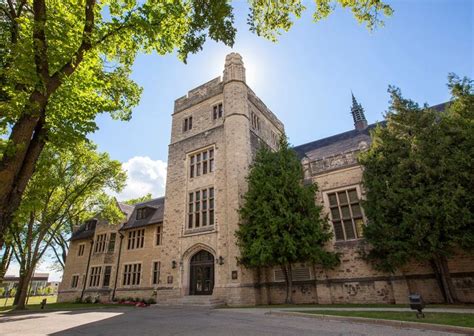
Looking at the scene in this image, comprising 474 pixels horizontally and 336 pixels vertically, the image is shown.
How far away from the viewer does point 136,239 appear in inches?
973

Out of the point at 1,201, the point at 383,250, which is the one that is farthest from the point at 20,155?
the point at 383,250

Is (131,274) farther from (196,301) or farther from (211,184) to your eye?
(211,184)

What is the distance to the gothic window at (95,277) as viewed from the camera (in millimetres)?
25236

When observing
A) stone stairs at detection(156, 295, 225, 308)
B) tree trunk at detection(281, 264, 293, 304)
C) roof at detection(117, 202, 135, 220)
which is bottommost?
stone stairs at detection(156, 295, 225, 308)

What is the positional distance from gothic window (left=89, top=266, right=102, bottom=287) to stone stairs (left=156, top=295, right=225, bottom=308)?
38.4 feet

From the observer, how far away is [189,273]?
17672 millimetres

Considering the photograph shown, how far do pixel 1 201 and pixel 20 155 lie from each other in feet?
3.20

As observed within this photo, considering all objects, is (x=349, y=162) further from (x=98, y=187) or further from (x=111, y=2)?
(x=98, y=187)

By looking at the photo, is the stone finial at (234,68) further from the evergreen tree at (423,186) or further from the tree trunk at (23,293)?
the tree trunk at (23,293)

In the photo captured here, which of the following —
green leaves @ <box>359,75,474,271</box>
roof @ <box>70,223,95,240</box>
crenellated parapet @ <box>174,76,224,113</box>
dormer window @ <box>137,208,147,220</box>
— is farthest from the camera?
roof @ <box>70,223,95,240</box>

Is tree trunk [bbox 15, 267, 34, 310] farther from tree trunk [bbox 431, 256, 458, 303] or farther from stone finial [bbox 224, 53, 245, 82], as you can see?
tree trunk [bbox 431, 256, 458, 303]

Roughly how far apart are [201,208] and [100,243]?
48.6 ft

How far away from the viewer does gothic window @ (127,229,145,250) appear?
958 inches

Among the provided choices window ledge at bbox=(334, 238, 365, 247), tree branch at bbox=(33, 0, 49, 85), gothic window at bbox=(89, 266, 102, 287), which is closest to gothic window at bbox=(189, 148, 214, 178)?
window ledge at bbox=(334, 238, 365, 247)
